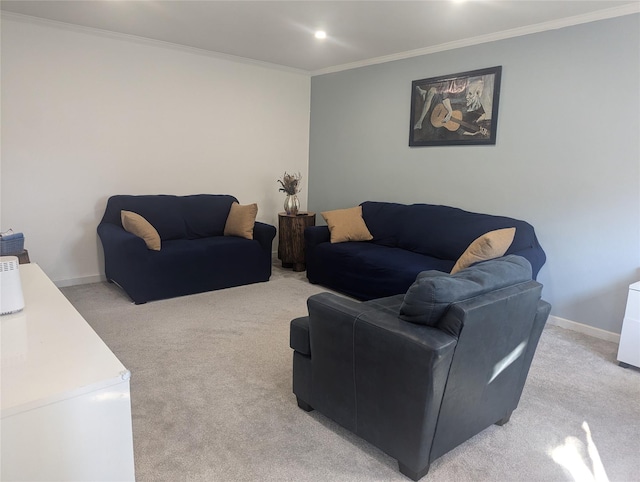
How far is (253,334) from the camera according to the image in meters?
3.23

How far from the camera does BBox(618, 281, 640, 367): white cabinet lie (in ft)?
9.14

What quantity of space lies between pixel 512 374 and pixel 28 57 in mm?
4487

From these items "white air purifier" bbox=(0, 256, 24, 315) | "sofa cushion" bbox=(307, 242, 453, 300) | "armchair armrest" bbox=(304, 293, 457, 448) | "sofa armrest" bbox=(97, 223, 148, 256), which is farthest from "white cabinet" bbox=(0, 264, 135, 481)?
"sofa cushion" bbox=(307, 242, 453, 300)

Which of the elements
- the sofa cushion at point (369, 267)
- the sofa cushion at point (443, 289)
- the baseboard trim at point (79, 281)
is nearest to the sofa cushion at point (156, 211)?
the baseboard trim at point (79, 281)

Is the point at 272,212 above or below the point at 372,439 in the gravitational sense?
above

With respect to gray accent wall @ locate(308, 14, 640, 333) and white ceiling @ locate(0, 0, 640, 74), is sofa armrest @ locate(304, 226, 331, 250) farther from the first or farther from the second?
white ceiling @ locate(0, 0, 640, 74)

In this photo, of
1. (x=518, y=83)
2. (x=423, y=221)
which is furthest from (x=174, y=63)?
(x=518, y=83)

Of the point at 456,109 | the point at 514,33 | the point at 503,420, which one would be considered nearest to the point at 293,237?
the point at 456,109

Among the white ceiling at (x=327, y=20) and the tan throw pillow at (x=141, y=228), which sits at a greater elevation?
the white ceiling at (x=327, y=20)

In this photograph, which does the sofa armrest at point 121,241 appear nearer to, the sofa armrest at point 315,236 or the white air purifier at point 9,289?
the sofa armrest at point 315,236

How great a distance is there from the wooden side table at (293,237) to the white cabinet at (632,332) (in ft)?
10.3

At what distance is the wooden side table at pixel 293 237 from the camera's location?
4945 mm

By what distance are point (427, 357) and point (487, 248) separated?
6.20ft

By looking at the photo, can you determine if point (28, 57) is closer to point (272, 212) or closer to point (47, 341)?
point (272, 212)
